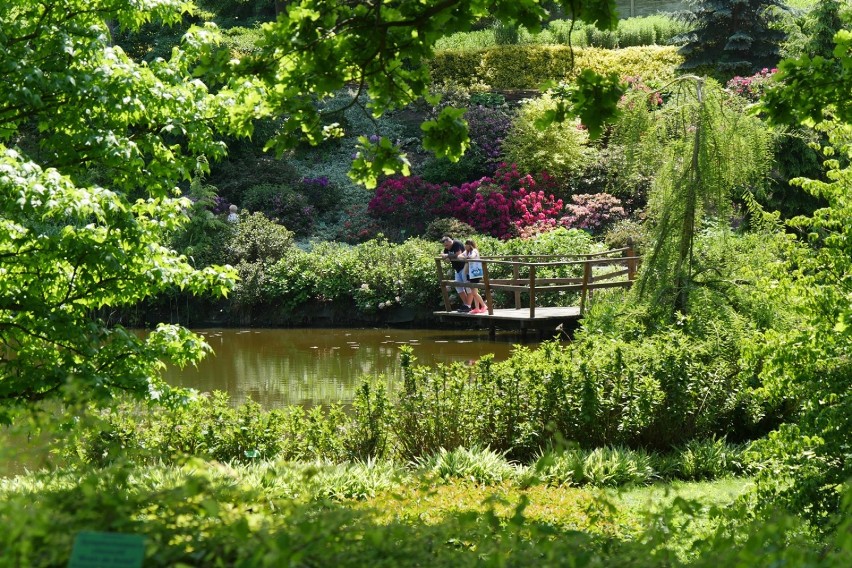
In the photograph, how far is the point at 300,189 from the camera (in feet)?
90.7

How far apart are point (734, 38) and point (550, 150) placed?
6074mm

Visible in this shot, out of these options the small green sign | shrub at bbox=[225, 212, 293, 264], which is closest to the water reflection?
shrub at bbox=[225, 212, 293, 264]

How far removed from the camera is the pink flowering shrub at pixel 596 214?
971 inches

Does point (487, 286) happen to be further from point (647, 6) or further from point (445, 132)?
point (647, 6)

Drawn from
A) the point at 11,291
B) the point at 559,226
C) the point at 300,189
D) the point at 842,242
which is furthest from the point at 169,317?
the point at 842,242

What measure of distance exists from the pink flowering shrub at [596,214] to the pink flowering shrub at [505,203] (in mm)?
718

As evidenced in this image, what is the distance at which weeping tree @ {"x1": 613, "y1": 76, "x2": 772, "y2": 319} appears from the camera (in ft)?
36.3

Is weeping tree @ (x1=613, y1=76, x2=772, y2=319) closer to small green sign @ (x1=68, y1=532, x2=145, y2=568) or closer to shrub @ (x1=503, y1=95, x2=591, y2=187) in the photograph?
small green sign @ (x1=68, y1=532, x2=145, y2=568)

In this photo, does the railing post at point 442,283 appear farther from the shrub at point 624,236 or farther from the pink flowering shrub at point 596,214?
the pink flowering shrub at point 596,214

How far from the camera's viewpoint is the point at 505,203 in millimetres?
25609

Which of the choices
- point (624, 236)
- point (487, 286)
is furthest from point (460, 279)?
point (624, 236)

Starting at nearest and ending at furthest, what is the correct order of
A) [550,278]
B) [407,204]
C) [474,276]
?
[550,278] < [474,276] < [407,204]

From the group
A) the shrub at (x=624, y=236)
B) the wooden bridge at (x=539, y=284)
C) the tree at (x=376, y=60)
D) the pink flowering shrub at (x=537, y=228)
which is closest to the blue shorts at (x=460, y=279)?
the wooden bridge at (x=539, y=284)

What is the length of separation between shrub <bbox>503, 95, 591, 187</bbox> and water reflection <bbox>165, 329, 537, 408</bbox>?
7667 mm
